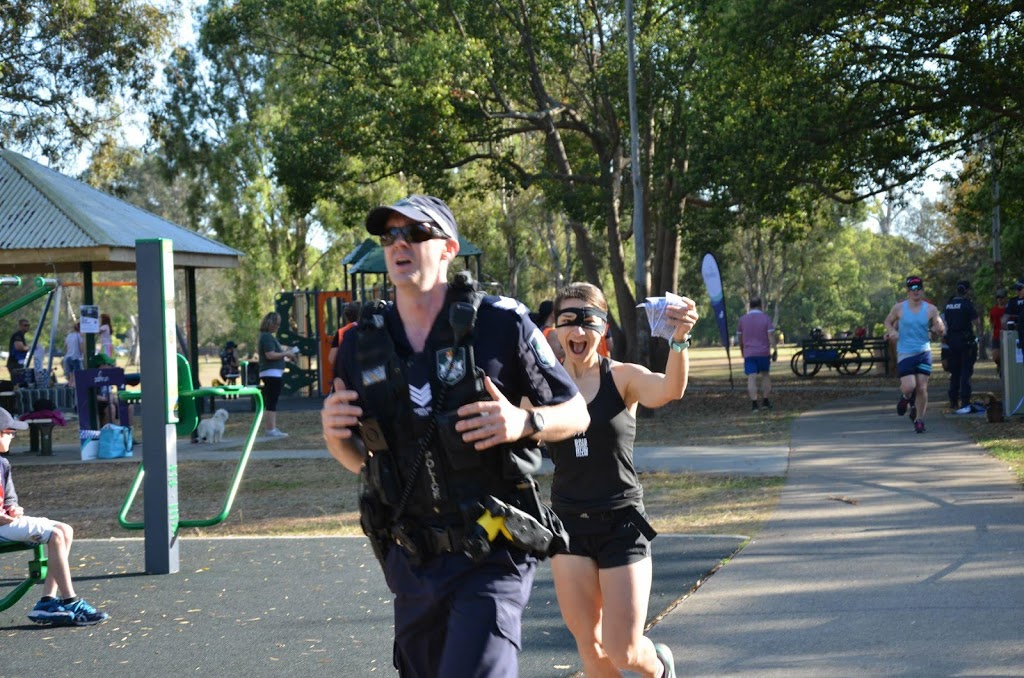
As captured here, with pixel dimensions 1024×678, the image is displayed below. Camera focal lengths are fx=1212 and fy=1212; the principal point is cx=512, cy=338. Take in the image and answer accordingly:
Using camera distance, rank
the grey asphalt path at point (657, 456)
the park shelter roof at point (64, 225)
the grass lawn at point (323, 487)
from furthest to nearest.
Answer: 1. the park shelter roof at point (64, 225)
2. the grey asphalt path at point (657, 456)
3. the grass lawn at point (323, 487)

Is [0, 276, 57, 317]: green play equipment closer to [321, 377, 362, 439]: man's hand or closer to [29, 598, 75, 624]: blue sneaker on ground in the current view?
[29, 598, 75, 624]: blue sneaker on ground

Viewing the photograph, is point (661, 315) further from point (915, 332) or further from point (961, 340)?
point (961, 340)

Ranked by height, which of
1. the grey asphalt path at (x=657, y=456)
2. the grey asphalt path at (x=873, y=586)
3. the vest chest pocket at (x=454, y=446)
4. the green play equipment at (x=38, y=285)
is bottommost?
the grey asphalt path at (x=873, y=586)

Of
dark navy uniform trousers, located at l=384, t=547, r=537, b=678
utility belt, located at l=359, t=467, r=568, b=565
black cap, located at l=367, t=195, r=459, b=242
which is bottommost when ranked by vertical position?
dark navy uniform trousers, located at l=384, t=547, r=537, b=678

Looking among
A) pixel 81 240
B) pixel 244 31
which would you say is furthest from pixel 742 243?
pixel 81 240

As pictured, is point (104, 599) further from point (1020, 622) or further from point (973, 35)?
point (973, 35)

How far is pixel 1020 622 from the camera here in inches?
232

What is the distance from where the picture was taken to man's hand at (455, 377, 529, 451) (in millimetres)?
3172

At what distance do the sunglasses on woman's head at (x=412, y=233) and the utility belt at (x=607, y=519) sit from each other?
1.57 m

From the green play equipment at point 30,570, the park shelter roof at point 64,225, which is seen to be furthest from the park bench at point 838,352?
the green play equipment at point 30,570

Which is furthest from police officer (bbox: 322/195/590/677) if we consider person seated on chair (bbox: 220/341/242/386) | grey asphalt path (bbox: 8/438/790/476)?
person seated on chair (bbox: 220/341/242/386)

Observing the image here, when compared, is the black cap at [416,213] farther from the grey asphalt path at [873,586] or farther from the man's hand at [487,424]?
the grey asphalt path at [873,586]

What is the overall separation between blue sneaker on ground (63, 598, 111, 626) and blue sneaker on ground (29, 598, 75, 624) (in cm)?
2

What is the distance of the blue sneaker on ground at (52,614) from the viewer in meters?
6.79
